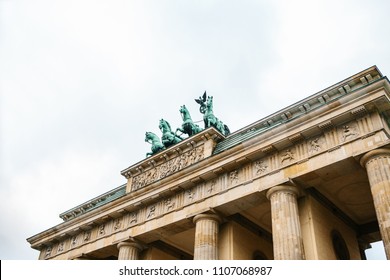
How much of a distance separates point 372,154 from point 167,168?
1212 cm

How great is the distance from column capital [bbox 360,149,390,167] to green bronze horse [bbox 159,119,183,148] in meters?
13.0

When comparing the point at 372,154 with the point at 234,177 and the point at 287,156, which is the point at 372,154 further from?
the point at 234,177

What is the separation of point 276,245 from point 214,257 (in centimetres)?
367

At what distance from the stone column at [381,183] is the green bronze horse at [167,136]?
1317cm

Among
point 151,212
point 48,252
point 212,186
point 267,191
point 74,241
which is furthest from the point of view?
point 48,252

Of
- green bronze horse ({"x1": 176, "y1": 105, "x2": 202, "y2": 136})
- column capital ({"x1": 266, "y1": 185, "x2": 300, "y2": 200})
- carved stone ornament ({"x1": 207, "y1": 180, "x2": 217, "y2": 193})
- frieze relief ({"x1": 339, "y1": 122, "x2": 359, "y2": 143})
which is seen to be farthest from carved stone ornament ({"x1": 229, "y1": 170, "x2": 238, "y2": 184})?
green bronze horse ({"x1": 176, "y1": 105, "x2": 202, "y2": 136})

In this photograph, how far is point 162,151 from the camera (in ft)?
85.9

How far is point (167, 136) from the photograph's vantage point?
28031 millimetres

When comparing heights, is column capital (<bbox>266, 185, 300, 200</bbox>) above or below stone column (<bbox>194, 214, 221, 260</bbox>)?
above

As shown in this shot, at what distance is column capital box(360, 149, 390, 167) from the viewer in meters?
16.7

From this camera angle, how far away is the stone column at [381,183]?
15310 millimetres

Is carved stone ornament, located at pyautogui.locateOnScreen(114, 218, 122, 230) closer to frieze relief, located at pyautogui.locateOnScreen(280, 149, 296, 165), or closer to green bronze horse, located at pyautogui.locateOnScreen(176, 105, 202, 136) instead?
green bronze horse, located at pyautogui.locateOnScreen(176, 105, 202, 136)

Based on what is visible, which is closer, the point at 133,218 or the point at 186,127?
the point at 133,218

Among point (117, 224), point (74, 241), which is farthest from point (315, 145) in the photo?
point (74, 241)
